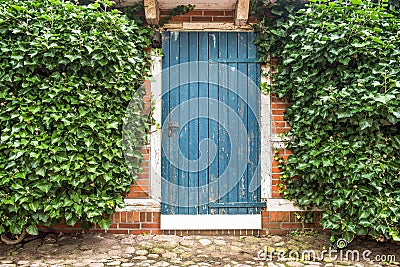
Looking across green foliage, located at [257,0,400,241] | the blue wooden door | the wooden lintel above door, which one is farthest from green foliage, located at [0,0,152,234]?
green foliage, located at [257,0,400,241]

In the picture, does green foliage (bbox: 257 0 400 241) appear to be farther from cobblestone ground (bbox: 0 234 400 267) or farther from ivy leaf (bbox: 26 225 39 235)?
ivy leaf (bbox: 26 225 39 235)

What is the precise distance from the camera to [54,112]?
3.60 metres

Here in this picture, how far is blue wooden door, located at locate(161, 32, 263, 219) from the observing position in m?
4.34

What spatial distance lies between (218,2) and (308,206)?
228 cm

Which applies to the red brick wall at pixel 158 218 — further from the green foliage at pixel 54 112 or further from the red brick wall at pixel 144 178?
the green foliage at pixel 54 112

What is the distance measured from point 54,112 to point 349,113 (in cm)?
257

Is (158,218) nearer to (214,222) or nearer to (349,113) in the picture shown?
(214,222)

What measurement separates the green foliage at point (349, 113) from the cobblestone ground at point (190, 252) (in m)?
0.23

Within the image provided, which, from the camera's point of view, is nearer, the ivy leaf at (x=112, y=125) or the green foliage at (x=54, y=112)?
the green foliage at (x=54, y=112)

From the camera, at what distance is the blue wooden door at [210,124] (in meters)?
4.34

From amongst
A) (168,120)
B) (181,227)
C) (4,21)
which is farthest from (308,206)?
(4,21)

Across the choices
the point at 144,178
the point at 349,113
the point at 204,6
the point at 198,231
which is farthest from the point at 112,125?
the point at 349,113

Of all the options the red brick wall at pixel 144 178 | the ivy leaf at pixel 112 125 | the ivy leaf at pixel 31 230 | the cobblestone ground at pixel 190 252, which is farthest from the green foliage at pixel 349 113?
the ivy leaf at pixel 31 230

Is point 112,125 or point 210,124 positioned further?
point 210,124
